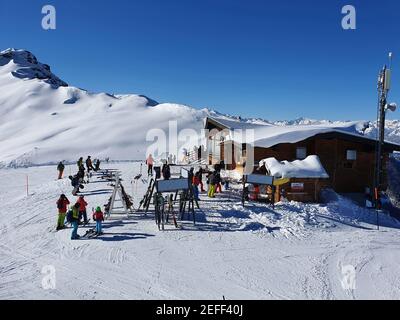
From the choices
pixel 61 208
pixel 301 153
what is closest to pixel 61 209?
pixel 61 208

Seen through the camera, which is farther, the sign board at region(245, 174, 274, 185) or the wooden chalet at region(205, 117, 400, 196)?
the wooden chalet at region(205, 117, 400, 196)

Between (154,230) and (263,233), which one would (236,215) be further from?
(154,230)

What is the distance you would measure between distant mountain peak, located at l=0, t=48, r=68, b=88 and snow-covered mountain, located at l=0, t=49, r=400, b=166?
4918mm

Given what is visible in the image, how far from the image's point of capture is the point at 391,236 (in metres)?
13.9

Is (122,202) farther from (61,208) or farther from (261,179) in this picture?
(261,179)

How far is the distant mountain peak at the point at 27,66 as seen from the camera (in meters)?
149

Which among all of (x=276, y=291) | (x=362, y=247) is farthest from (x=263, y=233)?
(x=276, y=291)

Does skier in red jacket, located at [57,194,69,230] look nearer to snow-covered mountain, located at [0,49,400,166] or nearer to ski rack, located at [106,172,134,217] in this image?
ski rack, located at [106,172,134,217]

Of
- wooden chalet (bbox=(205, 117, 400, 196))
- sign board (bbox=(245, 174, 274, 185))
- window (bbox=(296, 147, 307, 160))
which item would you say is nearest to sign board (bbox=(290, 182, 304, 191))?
sign board (bbox=(245, 174, 274, 185))

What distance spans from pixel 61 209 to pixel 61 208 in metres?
0.05

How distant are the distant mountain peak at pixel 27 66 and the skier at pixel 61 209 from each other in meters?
145

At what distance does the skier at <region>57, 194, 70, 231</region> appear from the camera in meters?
12.9

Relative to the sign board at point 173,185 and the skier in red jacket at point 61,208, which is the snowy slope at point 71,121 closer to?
the skier in red jacket at point 61,208

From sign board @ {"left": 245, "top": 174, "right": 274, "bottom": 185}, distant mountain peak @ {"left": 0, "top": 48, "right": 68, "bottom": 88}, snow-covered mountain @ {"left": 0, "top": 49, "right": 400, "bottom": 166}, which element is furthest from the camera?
distant mountain peak @ {"left": 0, "top": 48, "right": 68, "bottom": 88}
